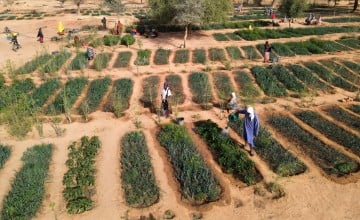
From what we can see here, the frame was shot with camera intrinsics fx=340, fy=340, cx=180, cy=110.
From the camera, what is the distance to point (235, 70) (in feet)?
76.0

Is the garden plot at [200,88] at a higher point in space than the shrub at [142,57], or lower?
lower

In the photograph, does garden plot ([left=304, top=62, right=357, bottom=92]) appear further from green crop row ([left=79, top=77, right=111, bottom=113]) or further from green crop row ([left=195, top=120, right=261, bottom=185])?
green crop row ([left=79, top=77, right=111, bottom=113])

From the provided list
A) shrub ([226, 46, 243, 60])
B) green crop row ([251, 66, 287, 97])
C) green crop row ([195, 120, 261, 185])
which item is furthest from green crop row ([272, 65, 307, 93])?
green crop row ([195, 120, 261, 185])

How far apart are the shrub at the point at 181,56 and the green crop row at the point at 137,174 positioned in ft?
38.6

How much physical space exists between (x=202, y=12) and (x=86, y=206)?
21.0 meters

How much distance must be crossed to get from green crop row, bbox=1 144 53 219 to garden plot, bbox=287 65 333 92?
15.3 meters

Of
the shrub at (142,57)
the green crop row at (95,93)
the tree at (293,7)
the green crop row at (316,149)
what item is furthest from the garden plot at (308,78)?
the tree at (293,7)

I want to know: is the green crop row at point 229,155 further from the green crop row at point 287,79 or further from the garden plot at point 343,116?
the green crop row at point 287,79

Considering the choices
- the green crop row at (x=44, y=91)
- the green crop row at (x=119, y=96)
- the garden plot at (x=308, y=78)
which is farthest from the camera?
the garden plot at (x=308, y=78)

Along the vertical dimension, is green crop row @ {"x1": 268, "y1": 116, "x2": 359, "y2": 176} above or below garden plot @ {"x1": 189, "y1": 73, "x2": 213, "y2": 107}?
below

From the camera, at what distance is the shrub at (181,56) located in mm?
25256

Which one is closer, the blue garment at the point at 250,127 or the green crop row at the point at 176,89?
the blue garment at the point at 250,127

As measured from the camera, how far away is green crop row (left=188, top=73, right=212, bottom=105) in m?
18.8

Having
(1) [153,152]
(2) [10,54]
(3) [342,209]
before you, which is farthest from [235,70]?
(2) [10,54]
